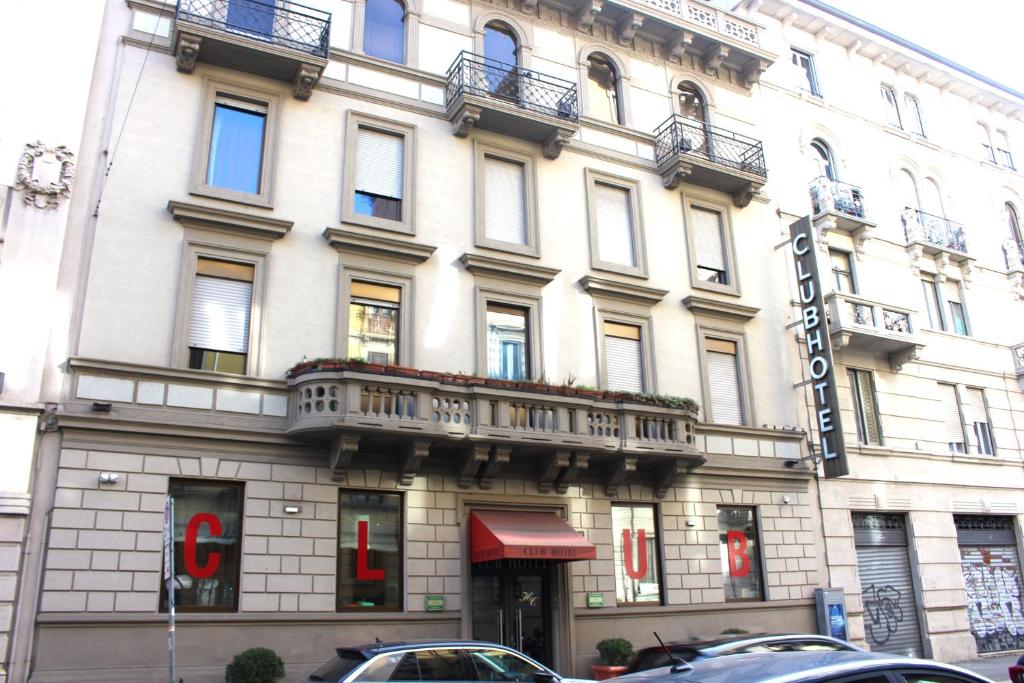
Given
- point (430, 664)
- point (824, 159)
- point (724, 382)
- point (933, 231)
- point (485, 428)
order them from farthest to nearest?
point (933, 231)
point (824, 159)
point (724, 382)
point (485, 428)
point (430, 664)

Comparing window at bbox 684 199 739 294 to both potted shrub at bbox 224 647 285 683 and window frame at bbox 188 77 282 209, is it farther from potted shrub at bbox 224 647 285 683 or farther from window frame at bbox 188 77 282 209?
potted shrub at bbox 224 647 285 683

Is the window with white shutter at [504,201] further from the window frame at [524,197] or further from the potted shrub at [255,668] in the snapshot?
the potted shrub at [255,668]

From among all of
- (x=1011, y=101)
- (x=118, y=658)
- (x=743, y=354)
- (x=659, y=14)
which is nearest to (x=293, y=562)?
(x=118, y=658)

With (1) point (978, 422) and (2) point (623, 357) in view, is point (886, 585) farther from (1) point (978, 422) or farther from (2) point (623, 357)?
(2) point (623, 357)

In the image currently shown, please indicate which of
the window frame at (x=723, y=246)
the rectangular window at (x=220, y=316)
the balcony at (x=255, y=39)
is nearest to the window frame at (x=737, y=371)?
the window frame at (x=723, y=246)

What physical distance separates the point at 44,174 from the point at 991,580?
26.9 m

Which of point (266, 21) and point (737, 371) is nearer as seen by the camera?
point (266, 21)

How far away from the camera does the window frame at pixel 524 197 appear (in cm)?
1983

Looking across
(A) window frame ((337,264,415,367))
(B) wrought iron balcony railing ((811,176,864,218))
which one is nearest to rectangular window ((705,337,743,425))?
(B) wrought iron balcony railing ((811,176,864,218))

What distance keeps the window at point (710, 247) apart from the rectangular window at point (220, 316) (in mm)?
11689

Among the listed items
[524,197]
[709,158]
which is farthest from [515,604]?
[709,158]

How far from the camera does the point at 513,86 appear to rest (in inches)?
844

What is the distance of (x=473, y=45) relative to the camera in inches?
849

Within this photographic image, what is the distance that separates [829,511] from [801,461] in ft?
5.16
